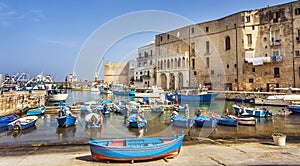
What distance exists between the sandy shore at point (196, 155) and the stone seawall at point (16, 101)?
35.0ft

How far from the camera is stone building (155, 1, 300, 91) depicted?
3103 centimetres

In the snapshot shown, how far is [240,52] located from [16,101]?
31.2 meters

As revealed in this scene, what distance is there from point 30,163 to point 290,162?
27.6ft

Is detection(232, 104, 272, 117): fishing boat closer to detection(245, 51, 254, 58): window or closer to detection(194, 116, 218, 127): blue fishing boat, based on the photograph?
detection(194, 116, 218, 127): blue fishing boat

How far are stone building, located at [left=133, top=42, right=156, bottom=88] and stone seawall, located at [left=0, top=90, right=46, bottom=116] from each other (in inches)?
1096

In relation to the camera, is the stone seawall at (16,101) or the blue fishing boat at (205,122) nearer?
the blue fishing boat at (205,122)

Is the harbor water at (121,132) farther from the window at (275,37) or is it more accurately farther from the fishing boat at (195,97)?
the window at (275,37)

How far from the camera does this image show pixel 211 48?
40.1 m

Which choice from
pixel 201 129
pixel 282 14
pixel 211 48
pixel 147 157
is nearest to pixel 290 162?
pixel 147 157

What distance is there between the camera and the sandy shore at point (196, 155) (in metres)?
7.19

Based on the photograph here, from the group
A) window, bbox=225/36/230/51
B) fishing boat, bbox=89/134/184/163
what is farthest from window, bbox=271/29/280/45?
fishing boat, bbox=89/134/184/163

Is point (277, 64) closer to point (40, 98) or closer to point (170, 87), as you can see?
point (170, 87)

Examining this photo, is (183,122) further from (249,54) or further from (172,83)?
(172,83)

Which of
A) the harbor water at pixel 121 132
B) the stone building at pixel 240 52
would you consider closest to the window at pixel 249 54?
the stone building at pixel 240 52
